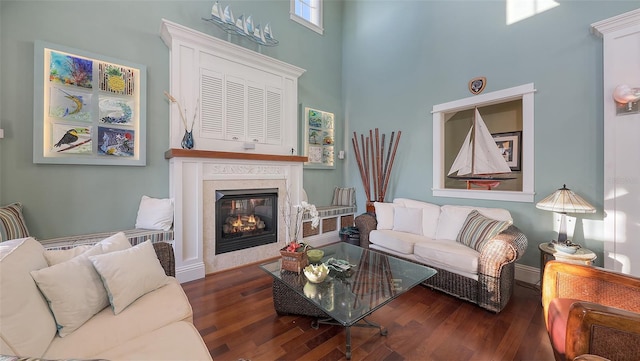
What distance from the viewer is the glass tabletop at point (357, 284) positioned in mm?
1461

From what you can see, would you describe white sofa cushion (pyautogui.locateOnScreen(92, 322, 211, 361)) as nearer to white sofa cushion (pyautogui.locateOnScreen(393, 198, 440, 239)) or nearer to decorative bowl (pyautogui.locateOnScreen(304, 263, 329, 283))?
decorative bowl (pyautogui.locateOnScreen(304, 263, 329, 283))

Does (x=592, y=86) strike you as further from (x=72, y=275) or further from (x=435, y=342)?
(x=72, y=275)

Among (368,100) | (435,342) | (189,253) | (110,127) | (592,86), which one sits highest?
(368,100)

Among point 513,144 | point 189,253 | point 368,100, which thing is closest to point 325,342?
point 189,253

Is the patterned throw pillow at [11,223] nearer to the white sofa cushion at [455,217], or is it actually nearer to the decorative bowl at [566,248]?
the white sofa cushion at [455,217]

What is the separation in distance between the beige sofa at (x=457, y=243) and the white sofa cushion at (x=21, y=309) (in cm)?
281

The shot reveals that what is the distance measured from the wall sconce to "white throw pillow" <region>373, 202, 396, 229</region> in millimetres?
2385

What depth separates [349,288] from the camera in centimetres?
173

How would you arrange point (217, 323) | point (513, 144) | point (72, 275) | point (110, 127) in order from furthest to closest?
1. point (513, 144)
2. point (110, 127)
3. point (217, 323)
4. point (72, 275)

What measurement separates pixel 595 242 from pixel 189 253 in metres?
4.32

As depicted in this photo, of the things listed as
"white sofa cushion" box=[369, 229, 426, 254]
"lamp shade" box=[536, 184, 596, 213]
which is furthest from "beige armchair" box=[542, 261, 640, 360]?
"white sofa cushion" box=[369, 229, 426, 254]

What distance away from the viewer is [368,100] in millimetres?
4562

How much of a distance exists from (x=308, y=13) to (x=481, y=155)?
404cm

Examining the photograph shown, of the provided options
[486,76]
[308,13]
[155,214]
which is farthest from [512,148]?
[155,214]
